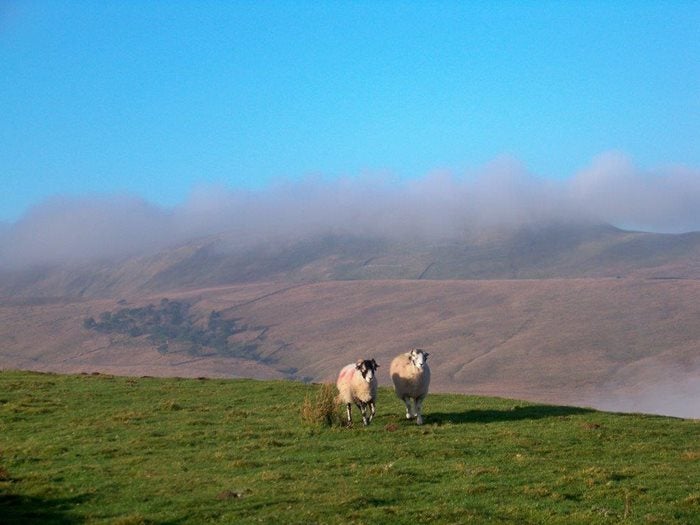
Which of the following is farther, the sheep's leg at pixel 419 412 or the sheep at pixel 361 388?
the sheep at pixel 361 388

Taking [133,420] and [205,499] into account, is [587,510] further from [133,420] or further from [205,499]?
[133,420]

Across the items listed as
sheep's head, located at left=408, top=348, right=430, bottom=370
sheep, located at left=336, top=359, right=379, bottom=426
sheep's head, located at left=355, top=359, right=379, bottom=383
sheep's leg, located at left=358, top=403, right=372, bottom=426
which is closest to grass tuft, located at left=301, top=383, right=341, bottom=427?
sheep, located at left=336, top=359, right=379, bottom=426

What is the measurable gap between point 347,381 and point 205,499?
10.8 metres

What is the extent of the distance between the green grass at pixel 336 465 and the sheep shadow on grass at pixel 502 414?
0.23ft

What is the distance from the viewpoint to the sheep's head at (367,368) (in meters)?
26.4

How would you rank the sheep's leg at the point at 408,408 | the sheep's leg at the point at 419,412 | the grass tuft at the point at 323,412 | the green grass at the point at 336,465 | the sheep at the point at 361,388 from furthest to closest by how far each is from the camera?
the sheep's leg at the point at 408,408, the sheep at the point at 361,388, the sheep's leg at the point at 419,412, the grass tuft at the point at 323,412, the green grass at the point at 336,465

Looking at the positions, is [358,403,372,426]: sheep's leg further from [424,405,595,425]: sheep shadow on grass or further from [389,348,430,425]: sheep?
[424,405,595,425]: sheep shadow on grass

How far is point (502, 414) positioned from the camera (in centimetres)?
2895

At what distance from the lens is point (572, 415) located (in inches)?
1136

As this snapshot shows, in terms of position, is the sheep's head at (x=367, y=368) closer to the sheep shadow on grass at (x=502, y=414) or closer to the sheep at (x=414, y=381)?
the sheep at (x=414, y=381)

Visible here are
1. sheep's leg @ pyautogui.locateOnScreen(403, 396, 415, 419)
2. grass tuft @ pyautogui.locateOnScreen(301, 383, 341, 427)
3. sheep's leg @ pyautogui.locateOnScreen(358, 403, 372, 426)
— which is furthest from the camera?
sheep's leg @ pyautogui.locateOnScreen(403, 396, 415, 419)

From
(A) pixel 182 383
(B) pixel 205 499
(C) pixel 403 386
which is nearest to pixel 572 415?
(C) pixel 403 386

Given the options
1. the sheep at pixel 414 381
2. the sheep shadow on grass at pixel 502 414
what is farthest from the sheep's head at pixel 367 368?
the sheep shadow on grass at pixel 502 414

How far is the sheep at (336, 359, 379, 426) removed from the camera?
1043 inches
